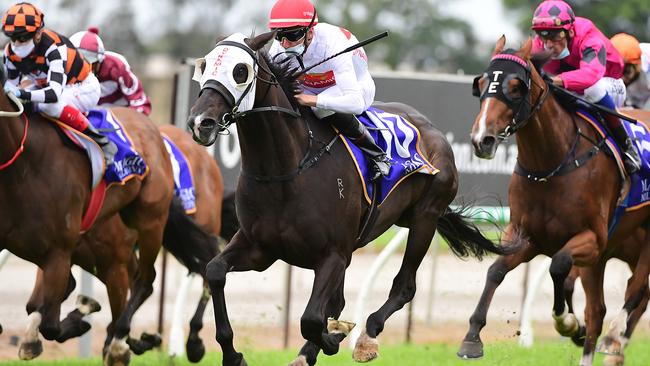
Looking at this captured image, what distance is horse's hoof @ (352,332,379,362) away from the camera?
19.7ft

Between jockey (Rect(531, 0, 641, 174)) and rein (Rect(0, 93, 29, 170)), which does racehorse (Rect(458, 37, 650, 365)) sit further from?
rein (Rect(0, 93, 29, 170))

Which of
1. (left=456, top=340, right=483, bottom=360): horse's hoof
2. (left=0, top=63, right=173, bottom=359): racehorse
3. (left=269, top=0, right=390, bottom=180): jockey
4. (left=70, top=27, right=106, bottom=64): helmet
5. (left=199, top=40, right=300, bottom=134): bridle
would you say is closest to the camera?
(left=199, top=40, right=300, bottom=134): bridle

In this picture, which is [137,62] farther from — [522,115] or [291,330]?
[522,115]

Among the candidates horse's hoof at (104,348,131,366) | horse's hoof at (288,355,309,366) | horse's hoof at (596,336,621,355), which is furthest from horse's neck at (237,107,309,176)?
horse's hoof at (596,336,621,355)

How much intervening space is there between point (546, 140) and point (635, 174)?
0.82 meters

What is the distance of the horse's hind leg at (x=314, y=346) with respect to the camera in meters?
5.95

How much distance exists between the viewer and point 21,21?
6.61 m

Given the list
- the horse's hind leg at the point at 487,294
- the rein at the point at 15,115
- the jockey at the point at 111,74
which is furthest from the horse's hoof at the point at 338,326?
the jockey at the point at 111,74

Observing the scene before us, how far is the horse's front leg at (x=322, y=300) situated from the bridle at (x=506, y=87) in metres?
1.34

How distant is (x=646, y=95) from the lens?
9148mm

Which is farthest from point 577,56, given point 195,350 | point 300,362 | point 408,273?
point 195,350

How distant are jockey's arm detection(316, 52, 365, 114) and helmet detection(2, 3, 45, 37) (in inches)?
75.5

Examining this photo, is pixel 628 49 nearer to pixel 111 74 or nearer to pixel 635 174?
pixel 635 174

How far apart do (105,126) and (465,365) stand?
297cm
